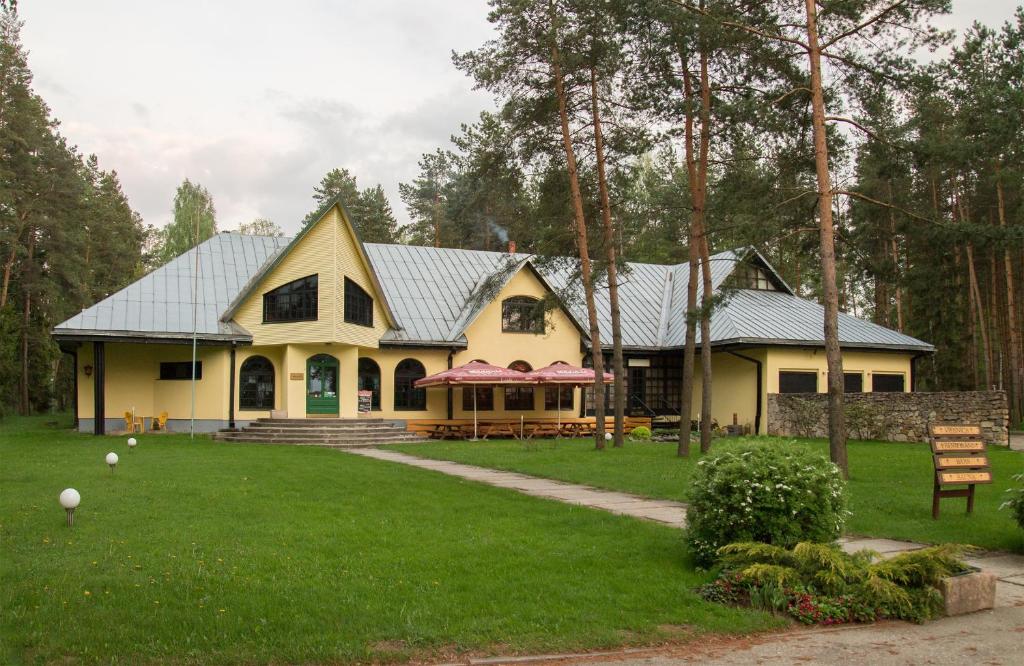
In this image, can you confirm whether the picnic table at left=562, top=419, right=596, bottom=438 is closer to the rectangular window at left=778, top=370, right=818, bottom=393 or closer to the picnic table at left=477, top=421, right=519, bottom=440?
the picnic table at left=477, top=421, right=519, bottom=440

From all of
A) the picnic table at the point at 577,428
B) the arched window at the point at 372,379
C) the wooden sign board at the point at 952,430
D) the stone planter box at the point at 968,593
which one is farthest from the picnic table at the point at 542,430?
the stone planter box at the point at 968,593

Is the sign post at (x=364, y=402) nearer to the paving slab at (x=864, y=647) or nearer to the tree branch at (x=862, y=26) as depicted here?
the tree branch at (x=862, y=26)

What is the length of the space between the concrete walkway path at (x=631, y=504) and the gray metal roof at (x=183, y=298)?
8749mm

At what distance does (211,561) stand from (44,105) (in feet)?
137

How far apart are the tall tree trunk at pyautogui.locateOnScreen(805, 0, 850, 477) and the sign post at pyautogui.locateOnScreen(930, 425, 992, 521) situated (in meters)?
2.87

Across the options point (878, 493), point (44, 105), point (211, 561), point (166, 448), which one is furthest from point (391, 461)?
point (44, 105)

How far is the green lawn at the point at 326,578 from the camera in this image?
4.93m

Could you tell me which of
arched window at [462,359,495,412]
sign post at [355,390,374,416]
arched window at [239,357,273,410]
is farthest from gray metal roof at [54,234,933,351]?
arched window at [462,359,495,412]

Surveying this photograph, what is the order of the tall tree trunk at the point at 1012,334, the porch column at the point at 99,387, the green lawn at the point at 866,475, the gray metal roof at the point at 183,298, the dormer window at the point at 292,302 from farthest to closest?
1. the tall tree trunk at the point at 1012,334
2. the dormer window at the point at 292,302
3. the gray metal roof at the point at 183,298
4. the porch column at the point at 99,387
5. the green lawn at the point at 866,475

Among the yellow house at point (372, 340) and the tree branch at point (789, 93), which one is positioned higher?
the tree branch at point (789, 93)

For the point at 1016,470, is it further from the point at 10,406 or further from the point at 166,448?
the point at 10,406

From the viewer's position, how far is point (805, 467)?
6.79 metres

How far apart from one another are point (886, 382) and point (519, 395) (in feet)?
41.5

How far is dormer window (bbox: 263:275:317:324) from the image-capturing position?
25.5 m
